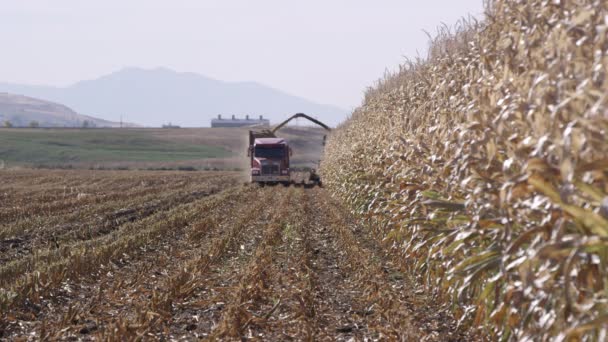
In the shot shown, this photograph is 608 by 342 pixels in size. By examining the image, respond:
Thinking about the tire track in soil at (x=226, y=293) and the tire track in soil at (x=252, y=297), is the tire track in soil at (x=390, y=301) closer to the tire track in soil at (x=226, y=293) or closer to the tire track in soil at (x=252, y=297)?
the tire track in soil at (x=252, y=297)

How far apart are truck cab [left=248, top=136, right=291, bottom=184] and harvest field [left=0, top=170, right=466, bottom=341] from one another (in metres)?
20.2

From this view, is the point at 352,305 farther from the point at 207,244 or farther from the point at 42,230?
the point at 42,230

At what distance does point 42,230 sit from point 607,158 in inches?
603

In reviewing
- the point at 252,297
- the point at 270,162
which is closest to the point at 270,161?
the point at 270,162

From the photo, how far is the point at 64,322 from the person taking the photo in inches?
312

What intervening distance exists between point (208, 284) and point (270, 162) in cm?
2977

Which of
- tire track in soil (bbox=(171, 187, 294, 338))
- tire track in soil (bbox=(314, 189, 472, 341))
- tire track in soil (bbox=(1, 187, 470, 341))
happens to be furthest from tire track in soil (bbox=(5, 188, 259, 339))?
tire track in soil (bbox=(314, 189, 472, 341))

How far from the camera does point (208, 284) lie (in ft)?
34.1

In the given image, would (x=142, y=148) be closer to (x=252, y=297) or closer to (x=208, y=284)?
(x=208, y=284)

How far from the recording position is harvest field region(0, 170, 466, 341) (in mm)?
7934

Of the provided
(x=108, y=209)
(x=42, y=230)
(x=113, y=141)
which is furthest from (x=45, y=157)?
(x=42, y=230)

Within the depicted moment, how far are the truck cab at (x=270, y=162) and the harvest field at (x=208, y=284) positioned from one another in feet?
66.4

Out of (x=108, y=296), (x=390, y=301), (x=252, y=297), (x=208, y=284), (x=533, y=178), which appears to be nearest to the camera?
(x=533, y=178)

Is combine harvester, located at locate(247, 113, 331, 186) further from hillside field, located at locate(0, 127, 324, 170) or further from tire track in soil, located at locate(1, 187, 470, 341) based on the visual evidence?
hillside field, located at locate(0, 127, 324, 170)
